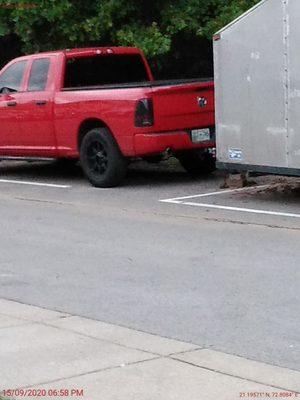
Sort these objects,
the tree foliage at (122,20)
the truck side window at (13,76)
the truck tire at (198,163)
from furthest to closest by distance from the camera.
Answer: the tree foliage at (122,20) → the truck side window at (13,76) → the truck tire at (198,163)

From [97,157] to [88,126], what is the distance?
0.58 meters

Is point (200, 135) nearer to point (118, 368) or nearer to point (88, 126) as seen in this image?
point (88, 126)

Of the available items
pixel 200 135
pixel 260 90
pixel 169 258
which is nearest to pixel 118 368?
pixel 169 258

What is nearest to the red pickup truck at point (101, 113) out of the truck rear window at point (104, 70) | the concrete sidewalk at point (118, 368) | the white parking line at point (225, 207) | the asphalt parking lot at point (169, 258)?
the truck rear window at point (104, 70)

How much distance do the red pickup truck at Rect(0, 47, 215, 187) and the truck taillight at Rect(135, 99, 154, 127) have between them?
0.01m

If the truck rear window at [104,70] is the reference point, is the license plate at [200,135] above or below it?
below

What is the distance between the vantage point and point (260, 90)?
13.0 metres

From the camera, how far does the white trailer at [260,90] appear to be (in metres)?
12.6

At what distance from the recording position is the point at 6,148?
1722 cm

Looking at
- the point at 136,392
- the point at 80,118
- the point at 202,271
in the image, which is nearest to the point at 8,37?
the point at 80,118

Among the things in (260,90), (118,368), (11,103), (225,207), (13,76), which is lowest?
(225,207)

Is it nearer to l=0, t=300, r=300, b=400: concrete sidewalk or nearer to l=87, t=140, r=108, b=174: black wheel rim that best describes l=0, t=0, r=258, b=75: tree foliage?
l=87, t=140, r=108, b=174: black wheel rim

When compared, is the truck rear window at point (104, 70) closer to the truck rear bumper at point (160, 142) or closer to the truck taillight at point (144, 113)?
the truck taillight at point (144, 113)

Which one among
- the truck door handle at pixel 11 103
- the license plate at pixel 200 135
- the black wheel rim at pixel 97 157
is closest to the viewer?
the license plate at pixel 200 135
